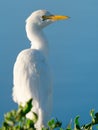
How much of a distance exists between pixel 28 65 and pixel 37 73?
238 millimetres

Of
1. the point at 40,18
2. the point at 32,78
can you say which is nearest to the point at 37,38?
the point at 40,18

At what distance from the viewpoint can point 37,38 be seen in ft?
33.2

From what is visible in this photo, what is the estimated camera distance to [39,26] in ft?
34.1

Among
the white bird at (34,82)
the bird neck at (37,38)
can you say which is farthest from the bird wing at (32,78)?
the bird neck at (37,38)

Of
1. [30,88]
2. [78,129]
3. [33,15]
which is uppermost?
[33,15]

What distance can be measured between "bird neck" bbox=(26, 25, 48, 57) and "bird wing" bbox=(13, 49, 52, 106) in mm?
1301

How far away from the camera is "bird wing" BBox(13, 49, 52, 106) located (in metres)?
8.05

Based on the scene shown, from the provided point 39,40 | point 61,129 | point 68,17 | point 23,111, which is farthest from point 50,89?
point 23,111

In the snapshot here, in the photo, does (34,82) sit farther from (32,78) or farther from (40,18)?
(40,18)

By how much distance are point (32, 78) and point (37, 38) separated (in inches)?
84.1

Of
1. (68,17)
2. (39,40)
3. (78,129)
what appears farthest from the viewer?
(68,17)

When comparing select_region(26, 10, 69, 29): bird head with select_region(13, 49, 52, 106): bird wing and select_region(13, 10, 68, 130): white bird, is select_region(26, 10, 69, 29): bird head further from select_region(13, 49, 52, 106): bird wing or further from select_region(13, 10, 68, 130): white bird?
select_region(13, 49, 52, 106): bird wing

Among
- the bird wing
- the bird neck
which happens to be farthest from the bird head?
the bird wing

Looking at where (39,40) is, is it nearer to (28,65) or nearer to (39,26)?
(39,26)
